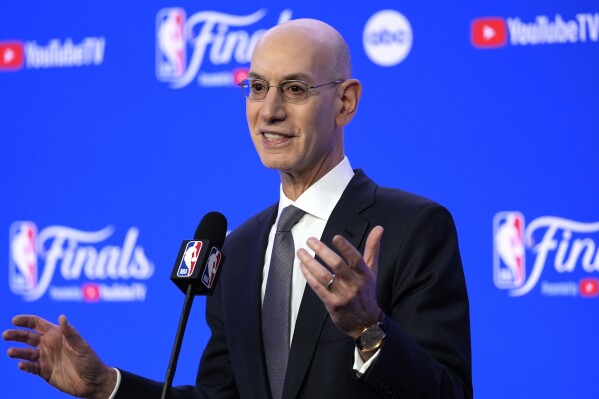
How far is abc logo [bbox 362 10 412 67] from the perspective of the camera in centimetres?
376

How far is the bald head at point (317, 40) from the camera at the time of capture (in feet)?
7.31

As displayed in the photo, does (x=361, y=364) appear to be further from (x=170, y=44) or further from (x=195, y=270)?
(x=170, y=44)

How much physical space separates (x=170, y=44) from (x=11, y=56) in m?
0.78

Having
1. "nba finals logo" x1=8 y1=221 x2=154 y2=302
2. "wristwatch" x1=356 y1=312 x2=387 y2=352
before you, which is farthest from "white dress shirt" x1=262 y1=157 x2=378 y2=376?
"nba finals logo" x1=8 y1=221 x2=154 y2=302

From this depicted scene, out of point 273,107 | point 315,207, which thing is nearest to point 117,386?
point 315,207

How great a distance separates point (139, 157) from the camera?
4.17 metres

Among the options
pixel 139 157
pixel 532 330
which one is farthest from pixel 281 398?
pixel 139 157

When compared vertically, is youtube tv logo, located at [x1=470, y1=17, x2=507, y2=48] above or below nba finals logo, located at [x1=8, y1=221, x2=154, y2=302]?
above

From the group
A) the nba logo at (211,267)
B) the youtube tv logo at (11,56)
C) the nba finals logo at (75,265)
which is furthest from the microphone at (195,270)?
the youtube tv logo at (11,56)

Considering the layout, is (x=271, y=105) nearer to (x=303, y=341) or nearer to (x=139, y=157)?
(x=303, y=341)

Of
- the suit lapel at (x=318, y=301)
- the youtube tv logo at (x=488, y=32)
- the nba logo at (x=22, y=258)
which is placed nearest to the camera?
the suit lapel at (x=318, y=301)

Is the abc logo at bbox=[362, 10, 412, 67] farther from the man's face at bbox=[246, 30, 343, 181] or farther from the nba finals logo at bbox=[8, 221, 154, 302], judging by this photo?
the man's face at bbox=[246, 30, 343, 181]

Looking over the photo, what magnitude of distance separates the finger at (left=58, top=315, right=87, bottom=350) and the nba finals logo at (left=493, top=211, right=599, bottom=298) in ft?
6.44

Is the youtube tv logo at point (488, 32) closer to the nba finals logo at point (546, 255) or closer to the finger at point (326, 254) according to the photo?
the nba finals logo at point (546, 255)
